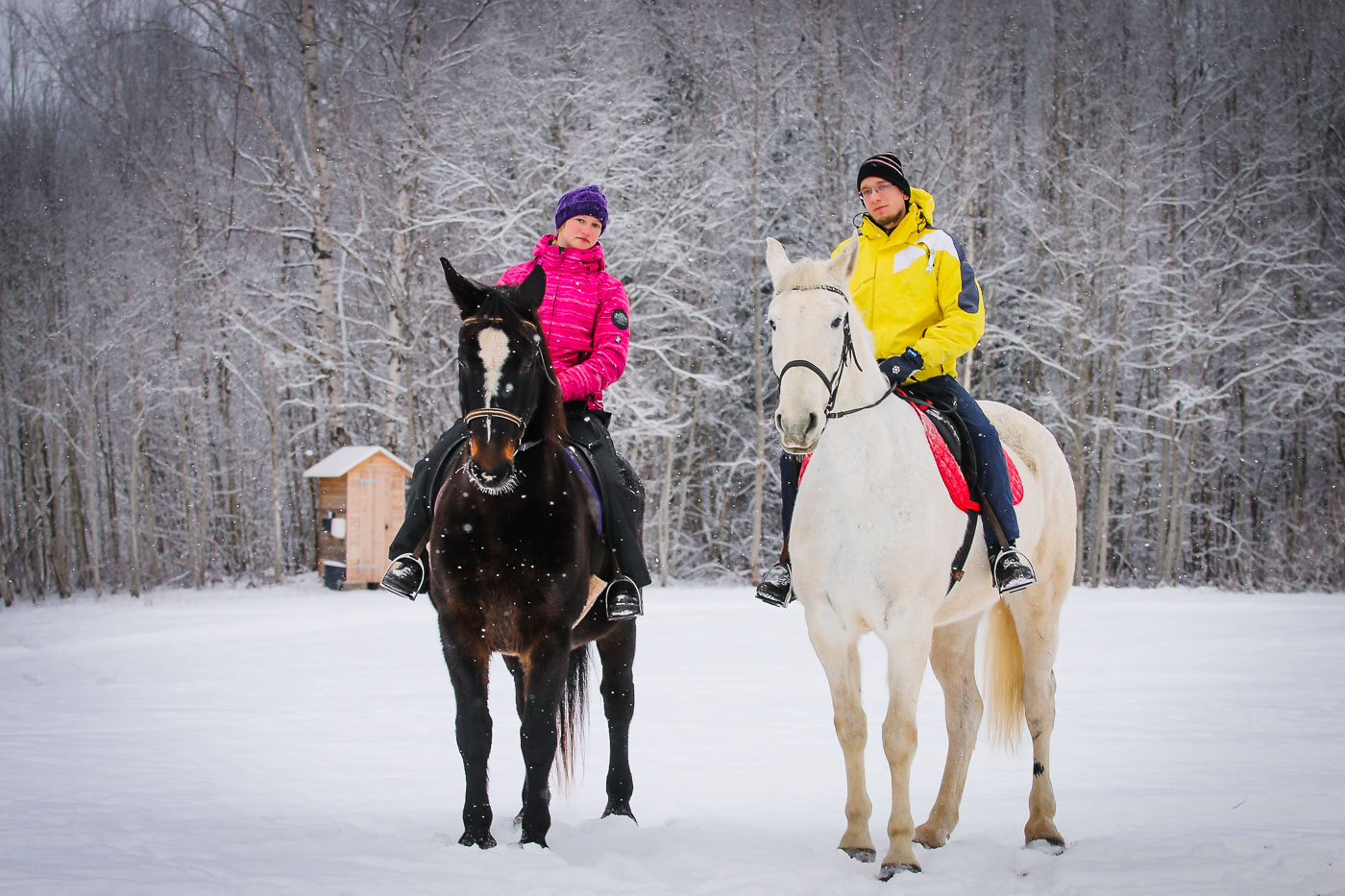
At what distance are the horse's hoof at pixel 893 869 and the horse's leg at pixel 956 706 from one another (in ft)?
2.55

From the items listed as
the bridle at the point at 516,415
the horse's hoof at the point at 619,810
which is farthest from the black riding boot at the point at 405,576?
the horse's hoof at the point at 619,810

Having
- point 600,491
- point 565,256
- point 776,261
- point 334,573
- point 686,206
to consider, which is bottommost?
point 334,573

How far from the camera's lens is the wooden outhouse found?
57.0ft

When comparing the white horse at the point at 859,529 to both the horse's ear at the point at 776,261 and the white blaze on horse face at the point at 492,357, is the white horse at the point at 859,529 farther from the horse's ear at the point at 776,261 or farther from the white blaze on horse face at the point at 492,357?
the white blaze on horse face at the point at 492,357

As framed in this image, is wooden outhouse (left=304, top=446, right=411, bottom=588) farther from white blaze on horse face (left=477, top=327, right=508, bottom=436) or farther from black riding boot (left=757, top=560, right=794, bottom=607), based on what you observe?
white blaze on horse face (left=477, top=327, right=508, bottom=436)

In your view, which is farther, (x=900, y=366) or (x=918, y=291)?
(x=918, y=291)

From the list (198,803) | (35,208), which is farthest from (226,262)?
(198,803)

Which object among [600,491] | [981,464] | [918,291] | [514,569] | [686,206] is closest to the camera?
[514,569]

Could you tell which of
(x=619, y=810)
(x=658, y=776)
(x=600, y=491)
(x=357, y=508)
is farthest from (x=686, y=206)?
(x=619, y=810)

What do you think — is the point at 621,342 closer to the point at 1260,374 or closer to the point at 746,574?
the point at 746,574

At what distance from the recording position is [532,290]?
13.2 feet

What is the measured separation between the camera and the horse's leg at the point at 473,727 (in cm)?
396

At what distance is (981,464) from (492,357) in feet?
7.88

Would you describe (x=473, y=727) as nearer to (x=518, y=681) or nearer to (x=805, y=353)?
(x=518, y=681)
